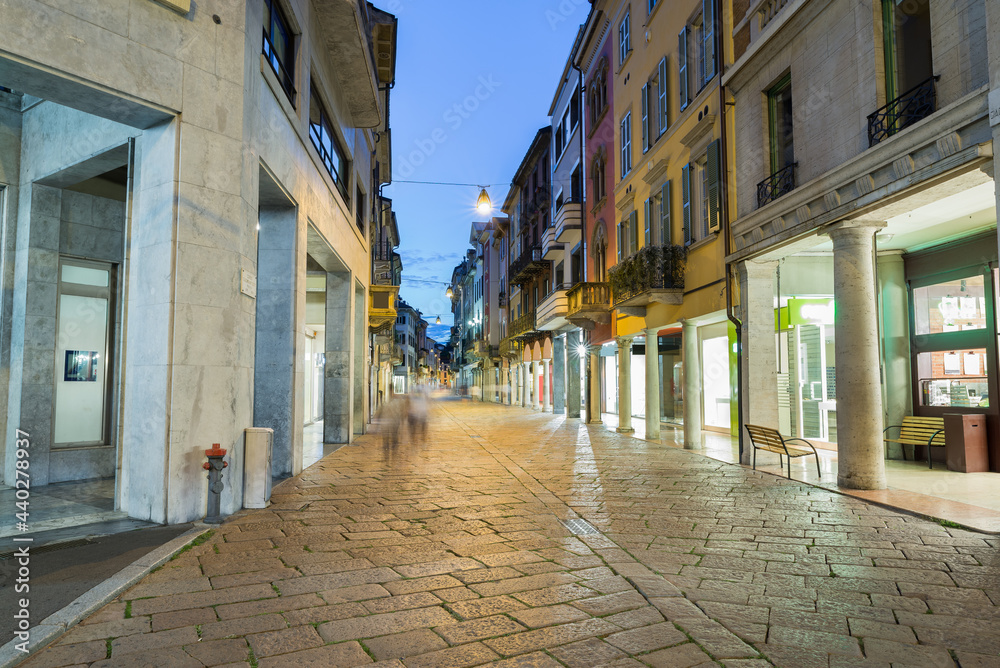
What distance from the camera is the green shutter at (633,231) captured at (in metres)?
17.2

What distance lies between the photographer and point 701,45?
13406 millimetres

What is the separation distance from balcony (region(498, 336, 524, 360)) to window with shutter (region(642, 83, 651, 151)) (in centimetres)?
1953

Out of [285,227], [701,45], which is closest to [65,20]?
[285,227]

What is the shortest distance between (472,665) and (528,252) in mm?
29728

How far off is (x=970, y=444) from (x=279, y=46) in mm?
11985

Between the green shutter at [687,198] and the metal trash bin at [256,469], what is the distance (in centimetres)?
992

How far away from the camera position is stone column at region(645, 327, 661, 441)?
15844 millimetres

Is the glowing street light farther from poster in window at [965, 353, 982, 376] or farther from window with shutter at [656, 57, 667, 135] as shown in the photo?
poster in window at [965, 353, 982, 376]

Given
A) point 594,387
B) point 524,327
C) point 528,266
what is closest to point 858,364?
point 594,387

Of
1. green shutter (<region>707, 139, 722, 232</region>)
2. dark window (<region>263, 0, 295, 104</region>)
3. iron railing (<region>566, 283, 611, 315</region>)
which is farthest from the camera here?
iron railing (<region>566, 283, 611, 315</region>)

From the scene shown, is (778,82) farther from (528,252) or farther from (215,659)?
(528,252)

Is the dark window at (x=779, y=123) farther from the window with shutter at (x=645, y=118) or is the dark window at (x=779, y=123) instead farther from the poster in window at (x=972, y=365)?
the window with shutter at (x=645, y=118)

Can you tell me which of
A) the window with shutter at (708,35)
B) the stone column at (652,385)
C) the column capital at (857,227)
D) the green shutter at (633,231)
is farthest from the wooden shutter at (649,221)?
the column capital at (857,227)

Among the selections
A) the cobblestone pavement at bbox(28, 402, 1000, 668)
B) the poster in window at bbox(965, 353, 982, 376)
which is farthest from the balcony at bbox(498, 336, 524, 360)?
the cobblestone pavement at bbox(28, 402, 1000, 668)
